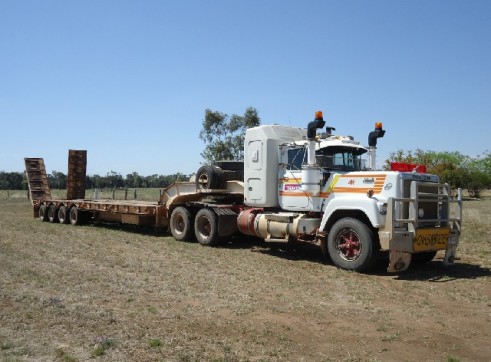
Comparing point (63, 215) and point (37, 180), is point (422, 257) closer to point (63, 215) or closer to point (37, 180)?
point (63, 215)

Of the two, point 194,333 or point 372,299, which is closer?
point 194,333

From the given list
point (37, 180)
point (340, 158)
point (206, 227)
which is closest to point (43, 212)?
point (37, 180)

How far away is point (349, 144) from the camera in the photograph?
11.5 metres

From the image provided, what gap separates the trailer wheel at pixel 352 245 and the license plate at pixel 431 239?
2.65 ft

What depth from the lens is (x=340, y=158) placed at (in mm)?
11539

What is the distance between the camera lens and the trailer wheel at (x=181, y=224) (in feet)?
Result: 48.1

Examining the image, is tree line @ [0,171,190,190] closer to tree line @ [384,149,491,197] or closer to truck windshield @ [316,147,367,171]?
tree line @ [384,149,491,197]

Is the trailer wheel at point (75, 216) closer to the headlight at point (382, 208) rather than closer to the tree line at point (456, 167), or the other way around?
the headlight at point (382, 208)

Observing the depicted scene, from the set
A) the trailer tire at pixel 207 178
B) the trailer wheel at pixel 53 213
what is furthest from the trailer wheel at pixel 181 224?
the trailer wheel at pixel 53 213

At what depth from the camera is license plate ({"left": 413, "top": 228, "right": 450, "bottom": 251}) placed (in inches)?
378

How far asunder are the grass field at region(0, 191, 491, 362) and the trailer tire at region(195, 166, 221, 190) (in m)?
2.54

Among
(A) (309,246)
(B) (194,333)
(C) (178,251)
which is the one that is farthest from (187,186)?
(B) (194,333)

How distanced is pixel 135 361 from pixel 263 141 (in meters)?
8.30

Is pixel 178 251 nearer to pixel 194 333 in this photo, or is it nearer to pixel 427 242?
pixel 427 242
